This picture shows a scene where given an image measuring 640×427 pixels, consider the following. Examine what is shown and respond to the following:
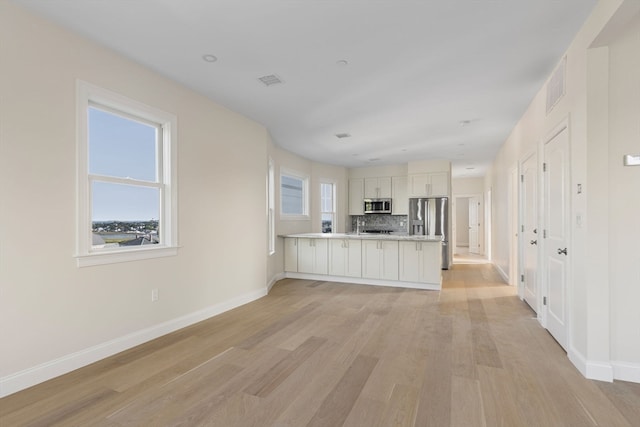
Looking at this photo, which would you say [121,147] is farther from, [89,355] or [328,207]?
[328,207]

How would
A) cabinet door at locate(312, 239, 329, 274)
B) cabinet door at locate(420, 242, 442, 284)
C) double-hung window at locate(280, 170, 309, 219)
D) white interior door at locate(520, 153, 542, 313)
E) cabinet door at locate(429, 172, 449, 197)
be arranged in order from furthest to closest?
cabinet door at locate(429, 172, 449, 197), double-hung window at locate(280, 170, 309, 219), cabinet door at locate(312, 239, 329, 274), cabinet door at locate(420, 242, 442, 284), white interior door at locate(520, 153, 542, 313)

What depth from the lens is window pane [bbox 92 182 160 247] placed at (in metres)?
Result: 2.84

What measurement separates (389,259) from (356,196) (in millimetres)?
3523

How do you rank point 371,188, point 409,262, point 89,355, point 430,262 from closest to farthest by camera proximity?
point 89,355 < point 430,262 < point 409,262 < point 371,188

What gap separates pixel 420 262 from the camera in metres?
5.43

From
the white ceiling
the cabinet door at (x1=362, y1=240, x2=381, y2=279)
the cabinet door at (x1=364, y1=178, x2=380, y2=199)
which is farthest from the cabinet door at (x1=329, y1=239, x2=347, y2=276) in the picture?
the cabinet door at (x1=364, y1=178, x2=380, y2=199)

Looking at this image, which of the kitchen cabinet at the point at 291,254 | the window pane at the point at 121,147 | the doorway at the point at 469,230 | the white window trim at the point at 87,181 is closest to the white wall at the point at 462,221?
the doorway at the point at 469,230

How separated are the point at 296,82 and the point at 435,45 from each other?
1.46 metres

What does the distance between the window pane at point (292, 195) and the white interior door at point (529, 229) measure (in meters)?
4.28

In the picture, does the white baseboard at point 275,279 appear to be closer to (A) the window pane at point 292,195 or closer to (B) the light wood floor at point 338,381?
(A) the window pane at point 292,195

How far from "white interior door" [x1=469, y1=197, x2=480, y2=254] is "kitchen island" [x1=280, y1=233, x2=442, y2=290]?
629 cm

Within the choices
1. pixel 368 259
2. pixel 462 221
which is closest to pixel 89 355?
pixel 368 259

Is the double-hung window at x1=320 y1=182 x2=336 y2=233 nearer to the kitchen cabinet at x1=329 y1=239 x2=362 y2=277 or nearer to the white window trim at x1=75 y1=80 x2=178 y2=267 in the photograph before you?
the kitchen cabinet at x1=329 y1=239 x2=362 y2=277

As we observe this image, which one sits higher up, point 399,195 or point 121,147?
point 121,147
